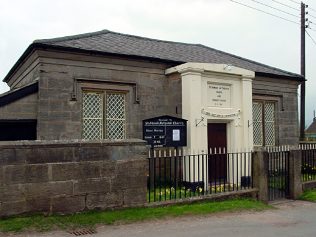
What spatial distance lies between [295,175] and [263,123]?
16.1 ft

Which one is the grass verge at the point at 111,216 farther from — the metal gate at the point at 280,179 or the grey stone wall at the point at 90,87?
the grey stone wall at the point at 90,87

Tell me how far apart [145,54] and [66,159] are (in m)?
6.34

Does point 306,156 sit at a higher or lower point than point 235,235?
higher

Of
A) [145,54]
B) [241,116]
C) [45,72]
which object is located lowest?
[241,116]

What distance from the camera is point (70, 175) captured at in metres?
7.40

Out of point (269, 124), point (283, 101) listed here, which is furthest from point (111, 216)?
point (283, 101)

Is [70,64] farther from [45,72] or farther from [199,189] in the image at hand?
[199,189]

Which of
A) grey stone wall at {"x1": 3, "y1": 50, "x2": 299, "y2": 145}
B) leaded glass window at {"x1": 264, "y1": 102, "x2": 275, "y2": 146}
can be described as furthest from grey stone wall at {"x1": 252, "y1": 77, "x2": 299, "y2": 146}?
grey stone wall at {"x1": 3, "y1": 50, "x2": 299, "y2": 145}

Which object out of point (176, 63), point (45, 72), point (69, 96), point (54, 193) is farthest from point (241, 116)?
point (54, 193)

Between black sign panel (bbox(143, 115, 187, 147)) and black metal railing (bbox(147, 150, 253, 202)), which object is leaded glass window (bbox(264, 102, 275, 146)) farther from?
black sign panel (bbox(143, 115, 187, 147))

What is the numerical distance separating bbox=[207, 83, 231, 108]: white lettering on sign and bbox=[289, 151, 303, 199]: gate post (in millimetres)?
2813

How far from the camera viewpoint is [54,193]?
23.7ft

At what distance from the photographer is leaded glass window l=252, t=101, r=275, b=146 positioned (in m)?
15.8

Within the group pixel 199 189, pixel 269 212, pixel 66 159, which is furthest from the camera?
pixel 199 189
